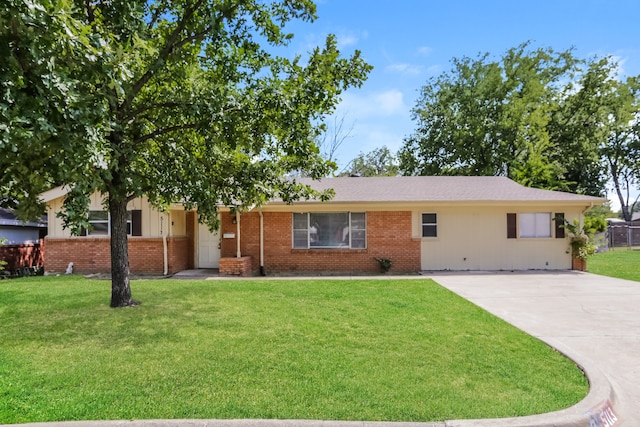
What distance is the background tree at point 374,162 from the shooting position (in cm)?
4219

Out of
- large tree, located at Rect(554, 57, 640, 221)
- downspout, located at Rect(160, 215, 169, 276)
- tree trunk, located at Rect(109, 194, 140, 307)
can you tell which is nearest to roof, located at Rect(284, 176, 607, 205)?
downspout, located at Rect(160, 215, 169, 276)

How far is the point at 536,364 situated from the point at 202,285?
26.5 ft

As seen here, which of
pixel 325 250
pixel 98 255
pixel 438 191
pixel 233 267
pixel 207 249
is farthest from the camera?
pixel 207 249

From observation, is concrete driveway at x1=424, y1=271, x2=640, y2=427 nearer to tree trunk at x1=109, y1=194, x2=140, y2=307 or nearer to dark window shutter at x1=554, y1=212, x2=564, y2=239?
dark window shutter at x1=554, y1=212, x2=564, y2=239

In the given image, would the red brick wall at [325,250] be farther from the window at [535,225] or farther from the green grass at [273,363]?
the green grass at [273,363]

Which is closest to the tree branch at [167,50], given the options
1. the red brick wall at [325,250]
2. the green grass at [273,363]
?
the green grass at [273,363]

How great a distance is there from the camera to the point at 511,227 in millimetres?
14227

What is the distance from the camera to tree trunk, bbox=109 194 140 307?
25.0 feet

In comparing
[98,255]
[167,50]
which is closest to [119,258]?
[167,50]

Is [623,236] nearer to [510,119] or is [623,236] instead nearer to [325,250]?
[510,119]

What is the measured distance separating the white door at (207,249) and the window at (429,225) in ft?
24.5

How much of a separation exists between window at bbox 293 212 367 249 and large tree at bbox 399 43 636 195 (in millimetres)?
18515

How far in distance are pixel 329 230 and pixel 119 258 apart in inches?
306

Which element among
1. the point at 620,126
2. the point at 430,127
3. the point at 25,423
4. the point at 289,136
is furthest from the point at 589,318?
the point at 620,126
